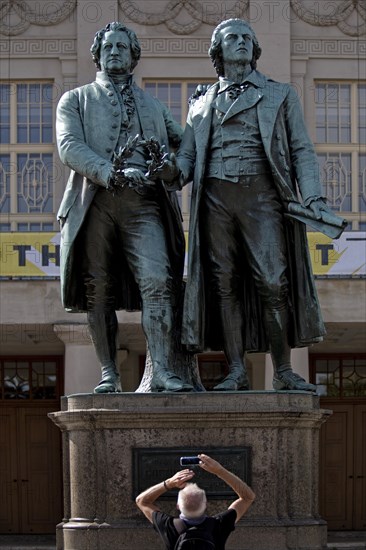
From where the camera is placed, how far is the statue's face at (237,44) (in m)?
10.7

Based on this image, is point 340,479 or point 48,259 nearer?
point 48,259

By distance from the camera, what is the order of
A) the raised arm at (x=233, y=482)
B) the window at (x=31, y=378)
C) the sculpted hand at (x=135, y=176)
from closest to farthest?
1. the raised arm at (x=233, y=482)
2. the sculpted hand at (x=135, y=176)
3. the window at (x=31, y=378)

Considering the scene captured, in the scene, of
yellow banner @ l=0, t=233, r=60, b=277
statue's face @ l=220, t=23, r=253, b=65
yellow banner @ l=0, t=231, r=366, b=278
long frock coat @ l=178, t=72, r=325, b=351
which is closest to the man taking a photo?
long frock coat @ l=178, t=72, r=325, b=351

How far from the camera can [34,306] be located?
29906 mm

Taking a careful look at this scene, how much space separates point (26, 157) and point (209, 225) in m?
23.0

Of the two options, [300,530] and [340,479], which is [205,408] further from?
[340,479]

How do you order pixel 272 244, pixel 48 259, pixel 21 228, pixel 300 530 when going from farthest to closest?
1. pixel 21 228
2. pixel 48 259
3. pixel 272 244
4. pixel 300 530

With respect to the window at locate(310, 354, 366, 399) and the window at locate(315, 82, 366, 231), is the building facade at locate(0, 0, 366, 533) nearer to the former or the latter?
the window at locate(315, 82, 366, 231)

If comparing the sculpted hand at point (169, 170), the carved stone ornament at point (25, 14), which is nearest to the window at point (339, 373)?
the carved stone ornament at point (25, 14)

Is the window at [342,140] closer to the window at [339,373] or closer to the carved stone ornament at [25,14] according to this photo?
the window at [339,373]

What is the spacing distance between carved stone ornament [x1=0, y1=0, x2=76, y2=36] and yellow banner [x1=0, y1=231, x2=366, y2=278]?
5.52 m

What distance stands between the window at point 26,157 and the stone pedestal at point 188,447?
23.3 m

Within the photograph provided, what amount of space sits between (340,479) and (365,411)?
1.56 m

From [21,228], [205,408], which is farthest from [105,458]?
[21,228]
